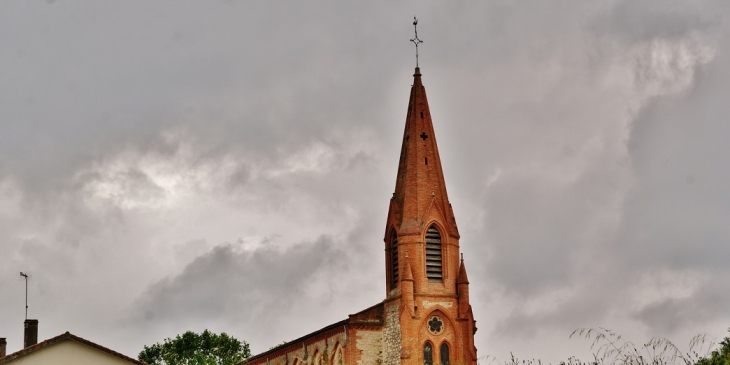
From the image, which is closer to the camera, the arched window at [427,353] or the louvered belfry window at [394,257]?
the arched window at [427,353]

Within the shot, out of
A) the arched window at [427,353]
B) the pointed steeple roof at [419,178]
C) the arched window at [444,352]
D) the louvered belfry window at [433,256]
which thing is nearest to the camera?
the arched window at [427,353]

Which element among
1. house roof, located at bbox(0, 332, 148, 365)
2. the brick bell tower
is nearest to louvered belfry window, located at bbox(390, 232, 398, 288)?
the brick bell tower

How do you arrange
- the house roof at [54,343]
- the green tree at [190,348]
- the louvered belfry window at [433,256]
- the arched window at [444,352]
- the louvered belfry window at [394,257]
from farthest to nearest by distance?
the green tree at [190,348], the louvered belfry window at [394,257], the louvered belfry window at [433,256], the arched window at [444,352], the house roof at [54,343]

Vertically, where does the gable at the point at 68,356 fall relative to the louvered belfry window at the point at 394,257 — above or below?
below

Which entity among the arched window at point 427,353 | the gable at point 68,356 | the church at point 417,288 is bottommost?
the gable at point 68,356

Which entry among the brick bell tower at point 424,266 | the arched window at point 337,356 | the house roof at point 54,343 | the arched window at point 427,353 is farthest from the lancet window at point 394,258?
the house roof at point 54,343

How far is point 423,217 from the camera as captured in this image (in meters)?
76.4

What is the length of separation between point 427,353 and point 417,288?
4.07 m

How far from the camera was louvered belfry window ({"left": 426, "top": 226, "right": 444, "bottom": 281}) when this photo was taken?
75.9m

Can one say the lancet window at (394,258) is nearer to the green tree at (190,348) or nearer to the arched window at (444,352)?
the arched window at (444,352)

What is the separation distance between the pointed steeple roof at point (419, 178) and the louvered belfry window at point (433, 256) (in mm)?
795

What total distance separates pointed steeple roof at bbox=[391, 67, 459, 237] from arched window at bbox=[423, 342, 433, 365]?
23.7 ft

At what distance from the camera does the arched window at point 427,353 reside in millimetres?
73938

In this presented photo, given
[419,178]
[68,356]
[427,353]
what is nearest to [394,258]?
[419,178]
